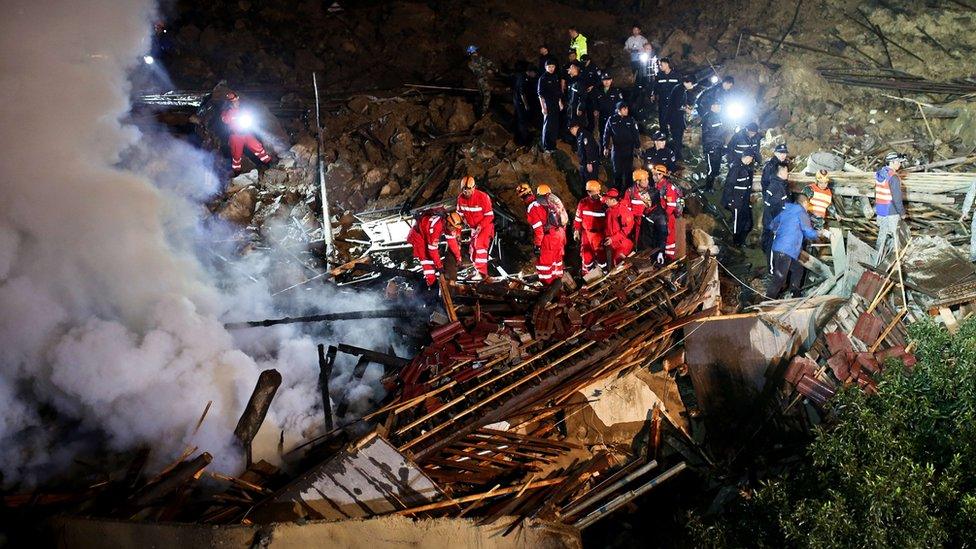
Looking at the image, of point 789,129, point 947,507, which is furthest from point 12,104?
point 789,129

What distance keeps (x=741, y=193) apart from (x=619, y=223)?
8.00ft

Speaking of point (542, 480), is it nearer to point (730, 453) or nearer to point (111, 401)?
point (730, 453)

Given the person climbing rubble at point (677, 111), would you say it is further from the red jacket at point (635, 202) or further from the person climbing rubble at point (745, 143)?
the red jacket at point (635, 202)

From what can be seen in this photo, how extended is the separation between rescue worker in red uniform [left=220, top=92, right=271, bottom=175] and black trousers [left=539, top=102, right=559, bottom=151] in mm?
6168

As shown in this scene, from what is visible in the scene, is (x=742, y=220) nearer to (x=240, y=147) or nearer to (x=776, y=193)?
(x=776, y=193)

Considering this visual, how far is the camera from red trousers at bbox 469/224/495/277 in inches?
430

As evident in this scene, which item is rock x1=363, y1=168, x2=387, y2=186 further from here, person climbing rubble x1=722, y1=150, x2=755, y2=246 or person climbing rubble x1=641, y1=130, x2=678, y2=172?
person climbing rubble x1=722, y1=150, x2=755, y2=246

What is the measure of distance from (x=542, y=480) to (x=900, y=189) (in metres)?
6.94

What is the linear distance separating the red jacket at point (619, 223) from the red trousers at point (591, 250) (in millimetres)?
292

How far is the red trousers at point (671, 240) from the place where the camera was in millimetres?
10578

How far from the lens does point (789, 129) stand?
568 inches

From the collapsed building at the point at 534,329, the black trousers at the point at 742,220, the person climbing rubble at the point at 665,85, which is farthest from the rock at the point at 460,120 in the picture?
the black trousers at the point at 742,220

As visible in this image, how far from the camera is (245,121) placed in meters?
14.3

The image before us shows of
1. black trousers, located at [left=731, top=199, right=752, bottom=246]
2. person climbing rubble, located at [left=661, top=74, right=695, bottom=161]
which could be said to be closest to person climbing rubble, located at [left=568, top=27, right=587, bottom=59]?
person climbing rubble, located at [left=661, top=74, right=695, bottom=161]
